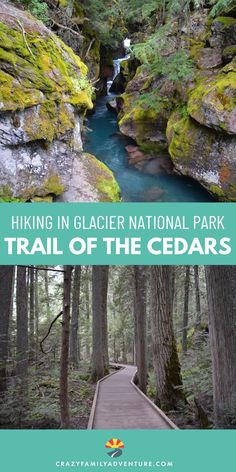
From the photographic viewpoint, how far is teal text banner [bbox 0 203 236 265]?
4176 millimetres

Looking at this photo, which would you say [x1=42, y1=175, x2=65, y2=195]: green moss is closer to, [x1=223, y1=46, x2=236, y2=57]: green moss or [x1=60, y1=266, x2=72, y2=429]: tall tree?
[x1=60, y1=266, x2=72, y2=429]: tall tree

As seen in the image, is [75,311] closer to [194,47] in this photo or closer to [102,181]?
[102,181]

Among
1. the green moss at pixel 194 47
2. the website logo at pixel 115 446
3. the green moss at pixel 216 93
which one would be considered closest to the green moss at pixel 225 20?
the green moss at pixel 194 47

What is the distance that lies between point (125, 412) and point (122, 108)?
45.6ft

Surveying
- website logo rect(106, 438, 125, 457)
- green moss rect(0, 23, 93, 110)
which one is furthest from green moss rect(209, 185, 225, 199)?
website logo rect(106, 438, 125, 457)

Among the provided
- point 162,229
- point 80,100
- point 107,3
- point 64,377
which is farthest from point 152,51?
point 64,377

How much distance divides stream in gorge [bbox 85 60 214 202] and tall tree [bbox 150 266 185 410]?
548 cm

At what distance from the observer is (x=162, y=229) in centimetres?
423

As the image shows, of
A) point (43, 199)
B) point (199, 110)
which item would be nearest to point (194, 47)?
point (199, 110)

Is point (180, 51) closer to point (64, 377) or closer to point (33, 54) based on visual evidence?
point (33, 54)

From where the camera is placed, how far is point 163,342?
6.83 m

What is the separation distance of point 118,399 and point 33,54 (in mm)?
7213

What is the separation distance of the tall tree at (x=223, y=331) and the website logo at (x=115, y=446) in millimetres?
1420

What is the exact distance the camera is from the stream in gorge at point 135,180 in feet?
39.9
